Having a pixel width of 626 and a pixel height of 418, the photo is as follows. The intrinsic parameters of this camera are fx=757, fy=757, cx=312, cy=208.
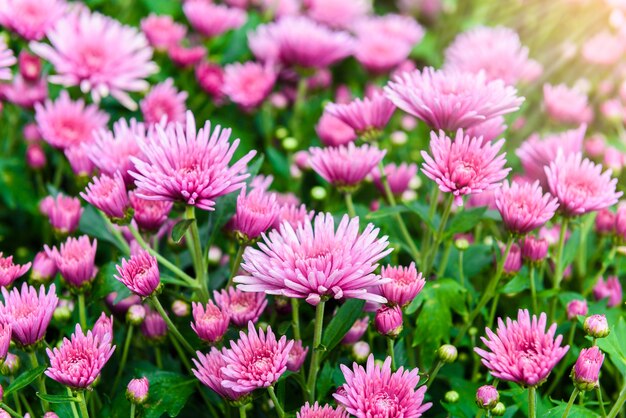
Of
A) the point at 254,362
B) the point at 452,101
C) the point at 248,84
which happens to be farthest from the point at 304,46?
the point at 254,362

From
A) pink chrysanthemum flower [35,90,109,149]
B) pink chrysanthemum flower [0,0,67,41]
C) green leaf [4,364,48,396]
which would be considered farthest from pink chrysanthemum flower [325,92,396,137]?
pink chrysanthemum flower [0,0,67,41]

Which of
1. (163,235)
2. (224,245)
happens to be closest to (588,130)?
(224,245)

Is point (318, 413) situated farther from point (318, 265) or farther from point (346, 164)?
point (346, 164)

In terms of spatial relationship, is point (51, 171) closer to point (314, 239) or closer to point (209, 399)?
point (209, 399)

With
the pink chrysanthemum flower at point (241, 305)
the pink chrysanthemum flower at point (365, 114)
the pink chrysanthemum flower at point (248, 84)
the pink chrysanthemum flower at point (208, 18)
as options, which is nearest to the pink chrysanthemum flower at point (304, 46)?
the pink chrysanthemum flower at point (248, 84)

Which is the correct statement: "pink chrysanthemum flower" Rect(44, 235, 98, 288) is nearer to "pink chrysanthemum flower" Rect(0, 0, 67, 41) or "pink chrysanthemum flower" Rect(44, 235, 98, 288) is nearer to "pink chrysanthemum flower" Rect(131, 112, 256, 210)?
"pink chrysanthemum flower" Rect(131, 112, 256, 210)

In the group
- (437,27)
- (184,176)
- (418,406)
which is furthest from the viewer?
(437,27)

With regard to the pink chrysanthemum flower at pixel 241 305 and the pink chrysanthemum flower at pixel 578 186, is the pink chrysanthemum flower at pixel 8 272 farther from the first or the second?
the pink chrysanthemum flower at pixel 578 186
